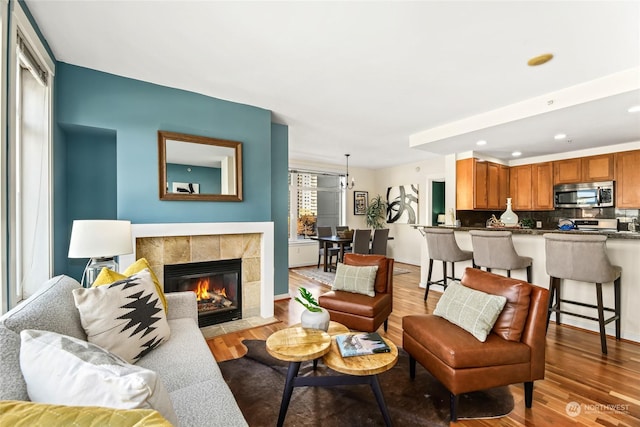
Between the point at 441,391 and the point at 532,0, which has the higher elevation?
the point at 532,0

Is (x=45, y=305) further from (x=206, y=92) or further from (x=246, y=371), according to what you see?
(x=206, y=92)

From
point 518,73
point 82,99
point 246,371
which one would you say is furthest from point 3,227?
point 518,73

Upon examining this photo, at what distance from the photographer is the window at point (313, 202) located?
6.89m

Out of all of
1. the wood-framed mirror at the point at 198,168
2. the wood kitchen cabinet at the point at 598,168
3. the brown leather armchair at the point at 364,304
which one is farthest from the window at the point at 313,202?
the wood kitchen cabinet at the point at 598,168

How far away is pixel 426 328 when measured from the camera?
1.99m

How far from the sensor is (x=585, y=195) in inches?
196

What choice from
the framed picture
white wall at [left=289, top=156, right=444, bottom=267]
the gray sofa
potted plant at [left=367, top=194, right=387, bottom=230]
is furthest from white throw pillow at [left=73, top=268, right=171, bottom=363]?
potted plant at [left=367, top=194, right=387, bottom=230]

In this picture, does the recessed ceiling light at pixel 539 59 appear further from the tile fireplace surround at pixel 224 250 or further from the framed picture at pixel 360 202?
the framed picture at pixel 360 202

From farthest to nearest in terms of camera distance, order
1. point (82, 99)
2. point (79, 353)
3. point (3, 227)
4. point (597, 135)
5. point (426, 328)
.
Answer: point (597, 135)
point (82, 99)
point (426, 328)
point (3, 227)
point (79, 353)

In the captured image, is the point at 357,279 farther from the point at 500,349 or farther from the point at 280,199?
the point at 280,199

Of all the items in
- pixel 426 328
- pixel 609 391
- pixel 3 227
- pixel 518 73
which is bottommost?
pixel 609 391

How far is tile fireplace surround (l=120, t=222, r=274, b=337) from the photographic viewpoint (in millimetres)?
2861

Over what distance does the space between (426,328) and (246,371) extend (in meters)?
1.45

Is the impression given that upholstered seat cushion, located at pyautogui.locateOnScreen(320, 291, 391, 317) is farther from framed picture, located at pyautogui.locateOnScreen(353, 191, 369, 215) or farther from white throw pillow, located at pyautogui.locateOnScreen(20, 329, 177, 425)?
framed picture, located at pyautogui.locateOnScreen(353, 191, 369, 215)
